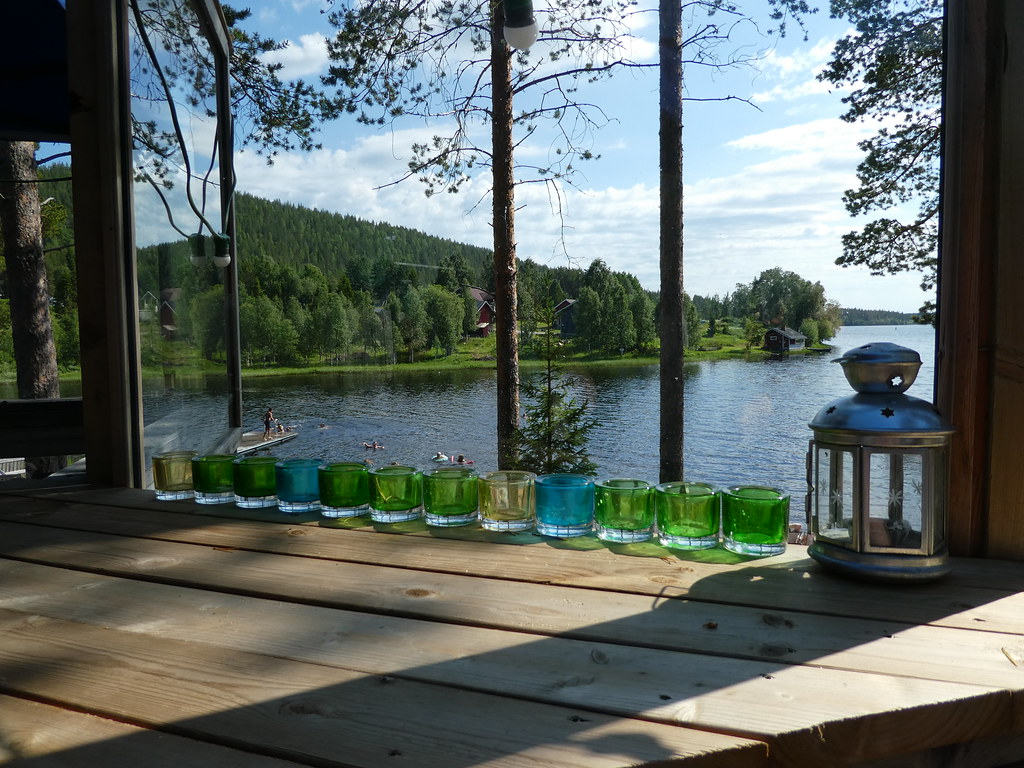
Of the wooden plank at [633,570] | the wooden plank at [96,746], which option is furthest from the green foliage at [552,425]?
the wooden plank at [96,746]

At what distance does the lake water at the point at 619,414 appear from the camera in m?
6.86

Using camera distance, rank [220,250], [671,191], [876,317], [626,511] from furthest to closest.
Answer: [671,191] → [220,250] → [876,317] → [626,511]

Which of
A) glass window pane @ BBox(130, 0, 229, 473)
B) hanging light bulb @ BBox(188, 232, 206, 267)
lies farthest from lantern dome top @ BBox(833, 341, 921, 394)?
hanging light bulb @ BBox(188, 232, 206, 267)

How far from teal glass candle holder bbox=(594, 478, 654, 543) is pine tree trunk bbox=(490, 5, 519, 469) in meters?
4.23

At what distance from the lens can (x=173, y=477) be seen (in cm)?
121

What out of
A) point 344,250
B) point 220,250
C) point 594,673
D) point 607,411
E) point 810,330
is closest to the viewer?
point 594,673

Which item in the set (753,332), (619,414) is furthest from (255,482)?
(619,414)

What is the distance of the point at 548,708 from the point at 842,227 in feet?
13.9

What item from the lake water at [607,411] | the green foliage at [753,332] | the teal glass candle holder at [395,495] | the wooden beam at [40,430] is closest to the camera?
the teal glass candle holder at [395,495]

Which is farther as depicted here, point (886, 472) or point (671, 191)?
point (671, 191)

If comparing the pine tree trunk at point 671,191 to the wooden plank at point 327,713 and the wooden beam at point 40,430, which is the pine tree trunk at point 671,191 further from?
the wooden plank at point 327,713

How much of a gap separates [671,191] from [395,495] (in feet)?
13.3

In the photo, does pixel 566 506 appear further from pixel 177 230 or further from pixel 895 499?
pixel 177 230

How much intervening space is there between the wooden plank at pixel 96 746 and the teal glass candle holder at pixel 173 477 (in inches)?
28.6
